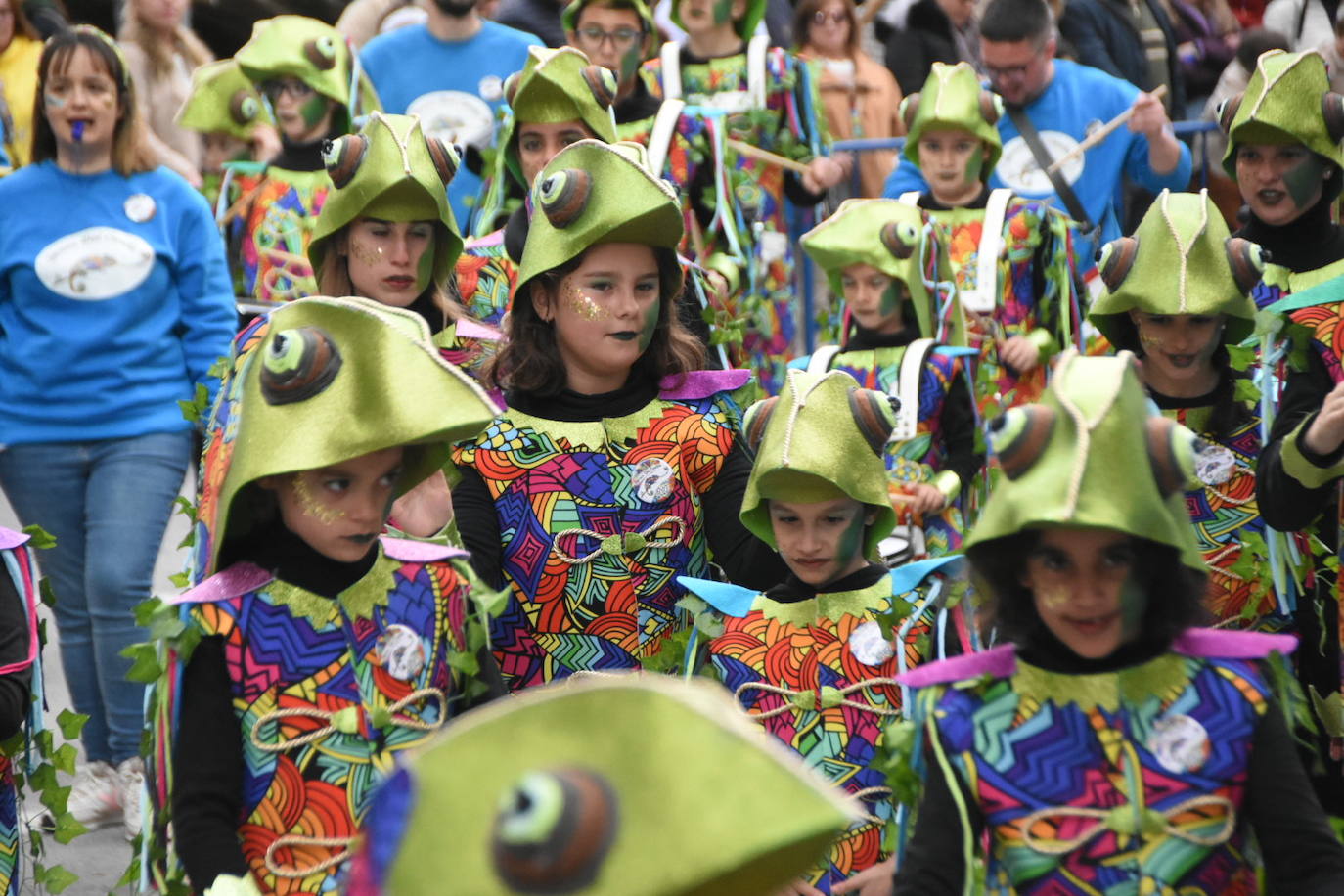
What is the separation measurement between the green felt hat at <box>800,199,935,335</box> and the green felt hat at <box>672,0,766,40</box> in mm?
2141

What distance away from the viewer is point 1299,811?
11.0ft

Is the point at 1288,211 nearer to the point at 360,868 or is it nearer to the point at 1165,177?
the point at 1165,177

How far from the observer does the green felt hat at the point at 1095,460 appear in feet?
10.8

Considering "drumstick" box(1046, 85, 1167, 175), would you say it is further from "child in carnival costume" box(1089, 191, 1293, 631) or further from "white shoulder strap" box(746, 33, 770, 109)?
"child in carnival costume" box(1089, 191, 1293, 631)

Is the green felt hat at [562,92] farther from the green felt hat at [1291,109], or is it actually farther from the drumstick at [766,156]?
the green felt hat at [1291,109]

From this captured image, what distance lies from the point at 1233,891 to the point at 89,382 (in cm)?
451

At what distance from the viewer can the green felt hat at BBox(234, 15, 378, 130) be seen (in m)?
8.41

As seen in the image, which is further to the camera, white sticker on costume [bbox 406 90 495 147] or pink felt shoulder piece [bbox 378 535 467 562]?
white sticker on costume [bbox 406 90 495 147]

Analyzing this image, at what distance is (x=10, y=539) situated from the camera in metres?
4.52

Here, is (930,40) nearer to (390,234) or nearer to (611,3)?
(611,3)

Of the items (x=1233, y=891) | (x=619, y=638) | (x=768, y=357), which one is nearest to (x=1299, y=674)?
(x=619, y=638)

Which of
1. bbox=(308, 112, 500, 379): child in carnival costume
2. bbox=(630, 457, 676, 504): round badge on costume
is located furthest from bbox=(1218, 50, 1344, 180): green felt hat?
bbox=(630, 457, 676, 504): round badge on costume

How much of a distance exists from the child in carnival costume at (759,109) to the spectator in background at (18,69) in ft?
8.86

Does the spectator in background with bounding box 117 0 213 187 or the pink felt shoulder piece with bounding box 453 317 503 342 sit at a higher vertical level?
the spectator in background with bounding box 117 0 213 187
